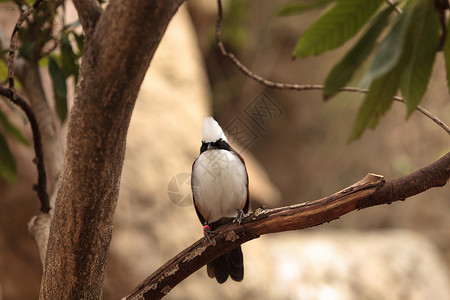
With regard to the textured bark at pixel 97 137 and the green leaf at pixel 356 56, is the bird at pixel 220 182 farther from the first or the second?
the green leaf at pixel 356 56

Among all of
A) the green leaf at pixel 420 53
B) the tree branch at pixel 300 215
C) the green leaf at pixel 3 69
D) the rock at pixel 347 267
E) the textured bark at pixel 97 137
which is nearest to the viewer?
the green leaf at pixel 420 53

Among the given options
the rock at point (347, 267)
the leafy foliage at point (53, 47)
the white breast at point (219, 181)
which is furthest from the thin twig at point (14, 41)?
the rock at point (347, 267)

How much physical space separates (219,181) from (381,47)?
46.7 inches

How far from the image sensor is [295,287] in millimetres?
3818

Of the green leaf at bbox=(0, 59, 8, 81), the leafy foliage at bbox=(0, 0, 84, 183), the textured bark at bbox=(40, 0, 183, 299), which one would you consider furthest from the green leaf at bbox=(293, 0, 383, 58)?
the green leaf at bbox=(0, 59, 8, 81)

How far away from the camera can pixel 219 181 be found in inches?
75.6

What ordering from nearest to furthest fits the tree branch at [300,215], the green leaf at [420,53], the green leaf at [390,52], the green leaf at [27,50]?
the green leaf at [390,52] < the green leaf at [420,53] < the tree branch at [300,215] < the green leaf at [27,50]

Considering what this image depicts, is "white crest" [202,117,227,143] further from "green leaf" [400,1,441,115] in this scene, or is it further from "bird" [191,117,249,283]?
"green leaf" [400,1,441,115]

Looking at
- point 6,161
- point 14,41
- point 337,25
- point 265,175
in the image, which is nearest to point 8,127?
point 6,161

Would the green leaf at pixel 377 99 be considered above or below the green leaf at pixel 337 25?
below

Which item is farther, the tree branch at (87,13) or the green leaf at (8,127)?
the green leaf at (8,127)

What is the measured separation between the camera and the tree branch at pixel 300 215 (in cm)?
123

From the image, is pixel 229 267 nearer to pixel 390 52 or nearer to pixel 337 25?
pixel 337 25

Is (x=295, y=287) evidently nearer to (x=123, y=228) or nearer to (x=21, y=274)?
(x=123, y=228)
